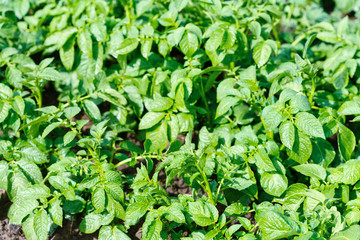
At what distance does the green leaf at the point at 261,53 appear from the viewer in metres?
2.49

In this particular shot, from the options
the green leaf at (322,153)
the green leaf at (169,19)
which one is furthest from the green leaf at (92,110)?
the green leaf at (322,153)

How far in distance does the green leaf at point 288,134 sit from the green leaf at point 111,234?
97 centimetres

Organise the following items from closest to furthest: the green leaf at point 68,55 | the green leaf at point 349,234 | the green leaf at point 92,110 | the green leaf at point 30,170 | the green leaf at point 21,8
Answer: the green leaf at point 349,234, the green leaf at point 30,170, the green leaf at point 92,110, the green leaf at point 68,55, the green leaf at point 21,8

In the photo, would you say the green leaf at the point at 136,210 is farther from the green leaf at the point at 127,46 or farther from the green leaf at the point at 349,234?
the green leaf at the point at 127,46

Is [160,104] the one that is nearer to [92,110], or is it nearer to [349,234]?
[92,110]

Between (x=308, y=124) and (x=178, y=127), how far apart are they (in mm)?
801

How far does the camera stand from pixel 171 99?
2502 millimetres

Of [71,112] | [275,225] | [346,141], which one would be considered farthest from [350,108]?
[71,112]

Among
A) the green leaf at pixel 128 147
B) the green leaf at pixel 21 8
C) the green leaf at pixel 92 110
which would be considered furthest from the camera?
the green leaf at pixel 21 8

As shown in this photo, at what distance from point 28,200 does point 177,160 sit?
0.82 m

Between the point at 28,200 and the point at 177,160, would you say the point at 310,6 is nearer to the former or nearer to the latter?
the point at 177,160

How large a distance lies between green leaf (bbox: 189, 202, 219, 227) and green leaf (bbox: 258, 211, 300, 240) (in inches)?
9.8

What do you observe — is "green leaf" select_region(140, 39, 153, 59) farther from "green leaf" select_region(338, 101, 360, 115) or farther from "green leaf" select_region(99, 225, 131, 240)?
"green leaf" select_region(338, 101, 360, 115)

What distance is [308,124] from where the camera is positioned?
81.7 inches
